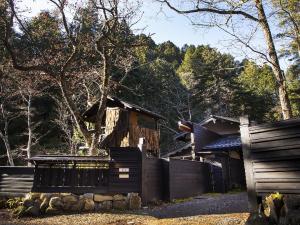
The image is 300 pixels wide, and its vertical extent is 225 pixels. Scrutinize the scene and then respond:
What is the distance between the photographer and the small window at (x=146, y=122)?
22.0 meters

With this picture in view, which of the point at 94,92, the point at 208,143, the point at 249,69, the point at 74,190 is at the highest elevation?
the point at 94,92

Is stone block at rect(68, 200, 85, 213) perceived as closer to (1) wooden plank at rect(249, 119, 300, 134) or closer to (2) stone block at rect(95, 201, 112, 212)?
(2) stone block at rect(95, 201, 112, 212)

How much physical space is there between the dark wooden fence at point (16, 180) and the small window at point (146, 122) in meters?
9.54

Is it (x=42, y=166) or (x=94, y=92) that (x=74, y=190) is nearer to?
(x=42, y=166)

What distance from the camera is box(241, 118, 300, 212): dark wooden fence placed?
5.85 metres

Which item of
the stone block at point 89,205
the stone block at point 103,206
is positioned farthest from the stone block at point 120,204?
the stone block at point 89,205

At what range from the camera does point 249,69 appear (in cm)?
1314

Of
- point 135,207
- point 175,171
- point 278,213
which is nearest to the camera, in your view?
point 278,213

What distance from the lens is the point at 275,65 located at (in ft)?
35.6

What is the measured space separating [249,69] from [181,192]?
7466 millimetres

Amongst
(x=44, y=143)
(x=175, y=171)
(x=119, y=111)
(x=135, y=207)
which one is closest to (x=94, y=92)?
(x=119, y=111)

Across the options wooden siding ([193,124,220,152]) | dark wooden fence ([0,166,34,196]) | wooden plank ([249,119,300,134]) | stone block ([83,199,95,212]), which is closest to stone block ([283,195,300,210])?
wooden plank ([249,119,300,134])

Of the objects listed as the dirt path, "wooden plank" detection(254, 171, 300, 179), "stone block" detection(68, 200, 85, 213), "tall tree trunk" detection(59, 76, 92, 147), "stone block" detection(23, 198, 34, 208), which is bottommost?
the dirt path

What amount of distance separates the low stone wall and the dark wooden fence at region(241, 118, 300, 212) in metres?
6.74
